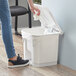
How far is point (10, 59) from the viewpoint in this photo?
1.99m

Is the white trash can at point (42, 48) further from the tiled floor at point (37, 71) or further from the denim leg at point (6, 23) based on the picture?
the denim leg at point (6, 23)

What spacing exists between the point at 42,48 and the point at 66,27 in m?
0.28

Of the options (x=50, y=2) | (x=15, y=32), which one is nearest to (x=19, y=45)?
(x=15, y=32)

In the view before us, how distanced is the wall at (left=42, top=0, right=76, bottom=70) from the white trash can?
0.21 feet

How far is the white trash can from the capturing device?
1.91 meters

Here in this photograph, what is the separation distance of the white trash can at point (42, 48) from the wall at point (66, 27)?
0.06 metres

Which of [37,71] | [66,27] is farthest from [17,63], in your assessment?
[66,27]

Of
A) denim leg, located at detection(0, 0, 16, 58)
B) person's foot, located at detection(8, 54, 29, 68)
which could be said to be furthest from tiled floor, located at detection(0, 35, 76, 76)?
denim leg, located at detection(0, 0, 16, 58)

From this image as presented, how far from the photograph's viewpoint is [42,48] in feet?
6.37

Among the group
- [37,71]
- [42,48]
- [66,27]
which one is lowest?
[37,71]

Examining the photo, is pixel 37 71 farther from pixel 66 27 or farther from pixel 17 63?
pixel 66 27

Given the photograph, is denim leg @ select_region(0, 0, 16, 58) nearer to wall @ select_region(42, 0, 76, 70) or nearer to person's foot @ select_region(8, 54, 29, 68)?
person's foot @ select_region(8, 54, 29, 68)

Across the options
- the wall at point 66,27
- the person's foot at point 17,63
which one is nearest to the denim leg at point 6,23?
the person's foot at point 17,63

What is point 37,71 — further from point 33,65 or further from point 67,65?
point 67,65
